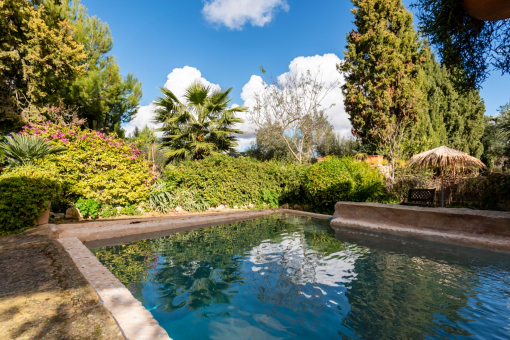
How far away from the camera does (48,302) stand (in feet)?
5.39

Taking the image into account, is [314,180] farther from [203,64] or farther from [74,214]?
[203,64]

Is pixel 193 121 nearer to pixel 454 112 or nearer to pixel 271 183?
pixel 271 183

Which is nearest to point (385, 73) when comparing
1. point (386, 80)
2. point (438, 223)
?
point (386, 80)

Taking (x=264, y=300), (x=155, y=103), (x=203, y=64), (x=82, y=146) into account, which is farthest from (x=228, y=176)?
(x=203, y=64)

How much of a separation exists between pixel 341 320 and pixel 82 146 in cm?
683

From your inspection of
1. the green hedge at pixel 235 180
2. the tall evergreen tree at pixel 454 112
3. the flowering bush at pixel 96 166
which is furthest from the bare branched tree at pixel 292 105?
the flowering bush at pixel 96 166

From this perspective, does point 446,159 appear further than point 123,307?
Yes

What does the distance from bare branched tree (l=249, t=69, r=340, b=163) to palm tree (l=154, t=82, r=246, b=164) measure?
335 centimetres

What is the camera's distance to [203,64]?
1280 centimetres

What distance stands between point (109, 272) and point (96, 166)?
4828 millimetres

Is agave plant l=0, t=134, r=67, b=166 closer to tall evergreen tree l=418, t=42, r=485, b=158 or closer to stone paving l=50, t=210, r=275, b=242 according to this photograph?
stone paving l=50, t=210, r=275, b=242

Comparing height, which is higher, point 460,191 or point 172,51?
point 172,51

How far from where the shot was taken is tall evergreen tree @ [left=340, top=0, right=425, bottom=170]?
11.9 m

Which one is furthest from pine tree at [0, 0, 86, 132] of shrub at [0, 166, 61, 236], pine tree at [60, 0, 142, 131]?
shrub at [0, 166, 61, 236]
